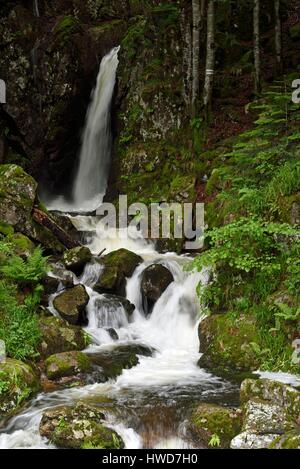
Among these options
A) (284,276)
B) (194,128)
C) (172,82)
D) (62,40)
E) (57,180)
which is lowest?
(284,276)

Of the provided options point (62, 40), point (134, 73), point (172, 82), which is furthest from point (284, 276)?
point (62, 40)

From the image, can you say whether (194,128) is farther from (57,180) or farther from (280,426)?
(280,426)

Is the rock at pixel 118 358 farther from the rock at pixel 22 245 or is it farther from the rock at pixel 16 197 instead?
the rock at pixel 16 197

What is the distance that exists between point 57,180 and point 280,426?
14861mm

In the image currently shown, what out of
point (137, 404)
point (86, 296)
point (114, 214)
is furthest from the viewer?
point (114, 214)

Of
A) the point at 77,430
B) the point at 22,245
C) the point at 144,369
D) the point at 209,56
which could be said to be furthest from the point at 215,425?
the point at 209,56

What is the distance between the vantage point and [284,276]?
320 inches

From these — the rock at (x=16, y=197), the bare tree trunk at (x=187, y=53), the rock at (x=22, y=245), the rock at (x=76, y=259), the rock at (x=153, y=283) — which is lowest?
the rock at (x=153, y=283)

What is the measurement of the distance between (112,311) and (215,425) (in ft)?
14.8

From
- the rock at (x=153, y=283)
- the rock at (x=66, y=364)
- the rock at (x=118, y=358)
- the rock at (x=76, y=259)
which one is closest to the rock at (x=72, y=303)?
the rock at (x=118, y=358)

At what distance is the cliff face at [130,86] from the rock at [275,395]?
833 centimetres

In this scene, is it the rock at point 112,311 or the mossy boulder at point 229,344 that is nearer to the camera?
the mossy boulder at point 229,344

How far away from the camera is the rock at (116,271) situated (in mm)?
10414
